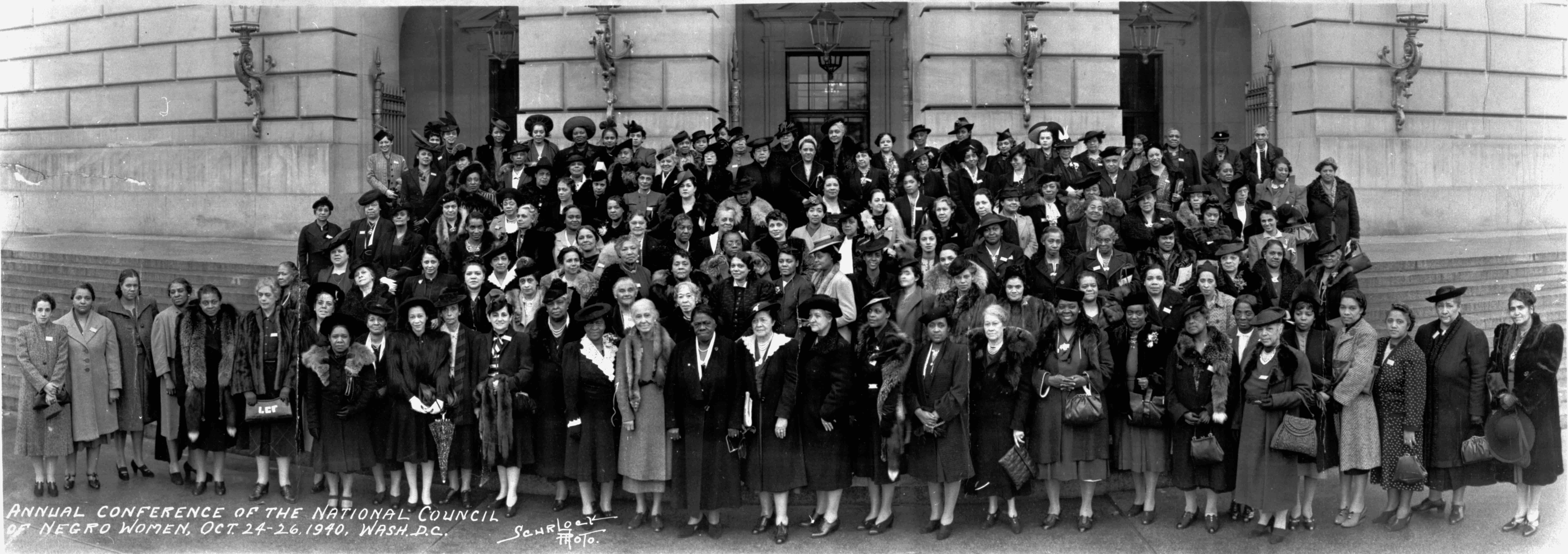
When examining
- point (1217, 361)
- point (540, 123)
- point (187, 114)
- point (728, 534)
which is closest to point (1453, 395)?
point (1217, 361)

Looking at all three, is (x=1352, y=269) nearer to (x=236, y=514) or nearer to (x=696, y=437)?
(x=696, y=437)

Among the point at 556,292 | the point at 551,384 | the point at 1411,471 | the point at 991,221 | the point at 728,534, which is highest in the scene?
the point at 991,221

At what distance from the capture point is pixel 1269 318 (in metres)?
9.14

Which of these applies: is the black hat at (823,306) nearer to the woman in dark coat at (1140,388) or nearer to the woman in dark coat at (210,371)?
the woman in dark coat at (1140,388)

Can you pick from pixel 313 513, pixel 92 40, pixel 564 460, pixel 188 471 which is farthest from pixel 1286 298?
pixel 92 40

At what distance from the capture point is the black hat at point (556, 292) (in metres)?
9.98

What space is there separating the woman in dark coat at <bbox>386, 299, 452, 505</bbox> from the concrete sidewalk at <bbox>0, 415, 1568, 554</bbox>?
608mm

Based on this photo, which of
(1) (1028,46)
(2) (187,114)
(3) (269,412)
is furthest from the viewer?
(2) (187,114)

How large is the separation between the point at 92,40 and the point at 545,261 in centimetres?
1378

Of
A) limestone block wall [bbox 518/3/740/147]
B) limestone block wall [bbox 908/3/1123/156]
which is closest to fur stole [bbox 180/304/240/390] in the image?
limestone block wall [bbox 518/3/740/147]

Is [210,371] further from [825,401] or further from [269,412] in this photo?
[825,401]

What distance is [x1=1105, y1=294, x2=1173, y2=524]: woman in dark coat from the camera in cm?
962

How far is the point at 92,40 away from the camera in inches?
850

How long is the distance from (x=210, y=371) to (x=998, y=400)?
6.43 meters
